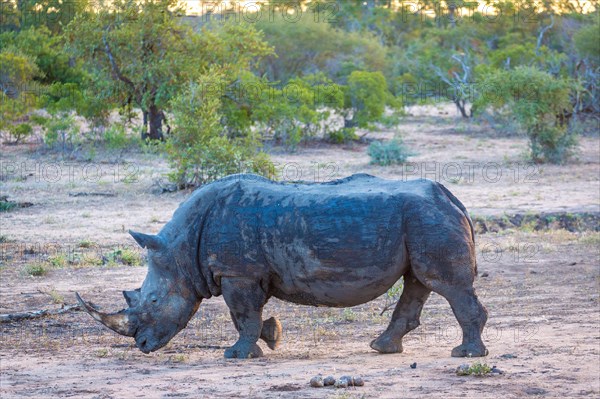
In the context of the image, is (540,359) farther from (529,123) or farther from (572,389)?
(529,123)

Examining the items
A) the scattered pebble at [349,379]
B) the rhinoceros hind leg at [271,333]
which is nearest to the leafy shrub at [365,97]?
the rhinoceros hind leg at [271,333]

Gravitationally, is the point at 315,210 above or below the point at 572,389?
above

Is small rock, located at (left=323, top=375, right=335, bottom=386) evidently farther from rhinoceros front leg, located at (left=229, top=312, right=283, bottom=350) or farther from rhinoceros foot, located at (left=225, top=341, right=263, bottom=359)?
rhinoceros front leg, located at (left=229, top=312, right=283, bottom=350)

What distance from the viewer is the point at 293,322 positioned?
378 inches

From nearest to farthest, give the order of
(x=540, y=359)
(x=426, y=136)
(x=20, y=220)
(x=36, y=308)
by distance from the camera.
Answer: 1. (x=540, y=359)
2. (x=36, y=308)
3. (x=20, y=220)
4. (x=426, y=136)

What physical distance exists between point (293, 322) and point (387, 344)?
182cm

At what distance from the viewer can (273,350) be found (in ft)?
27.5

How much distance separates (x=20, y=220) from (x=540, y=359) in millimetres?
10458

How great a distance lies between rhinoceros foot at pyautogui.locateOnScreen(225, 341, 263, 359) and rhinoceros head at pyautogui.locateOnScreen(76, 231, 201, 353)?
45 centimetres

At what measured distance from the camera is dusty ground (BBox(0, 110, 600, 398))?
6.73 m

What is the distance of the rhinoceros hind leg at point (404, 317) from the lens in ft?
26.1

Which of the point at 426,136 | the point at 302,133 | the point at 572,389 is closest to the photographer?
the point at 572,389

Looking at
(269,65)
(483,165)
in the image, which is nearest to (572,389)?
(483,165)

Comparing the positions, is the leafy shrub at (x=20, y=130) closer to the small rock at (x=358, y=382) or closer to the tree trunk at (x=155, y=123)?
the tree trunk at (x=155, y=123)
